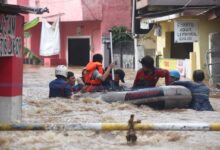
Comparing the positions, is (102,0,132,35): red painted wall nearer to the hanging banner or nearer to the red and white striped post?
the hanging banner

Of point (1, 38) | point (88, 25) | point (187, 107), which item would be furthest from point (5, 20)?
point (88, 25)

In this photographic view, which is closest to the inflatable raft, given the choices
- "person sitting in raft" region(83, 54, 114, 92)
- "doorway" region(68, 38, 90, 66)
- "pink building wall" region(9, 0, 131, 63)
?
"person sitting in raft" region(83, 54, 114, 92)

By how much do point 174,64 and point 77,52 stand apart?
46.8 feet

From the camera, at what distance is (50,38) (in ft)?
112

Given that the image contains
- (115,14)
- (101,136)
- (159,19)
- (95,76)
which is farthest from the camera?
(115,14)

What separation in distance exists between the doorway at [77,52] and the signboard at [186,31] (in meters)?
15.9

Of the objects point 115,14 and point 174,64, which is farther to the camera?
point 115,14

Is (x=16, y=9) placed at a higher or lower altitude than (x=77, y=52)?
higher

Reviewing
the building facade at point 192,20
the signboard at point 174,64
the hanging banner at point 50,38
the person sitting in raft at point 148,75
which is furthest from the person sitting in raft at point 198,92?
the hanging banner at point 50,38

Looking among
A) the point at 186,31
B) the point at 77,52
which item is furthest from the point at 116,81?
the point at 77,52

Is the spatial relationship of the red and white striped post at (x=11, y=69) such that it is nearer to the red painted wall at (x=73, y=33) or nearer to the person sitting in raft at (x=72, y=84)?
the person sitting in raft at (x=72, y=84)

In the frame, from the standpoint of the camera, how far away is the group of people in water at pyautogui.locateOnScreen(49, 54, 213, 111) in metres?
10.9

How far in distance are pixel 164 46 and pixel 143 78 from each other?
509 inches

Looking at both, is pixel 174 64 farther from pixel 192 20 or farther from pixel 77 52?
pixel 77 52
